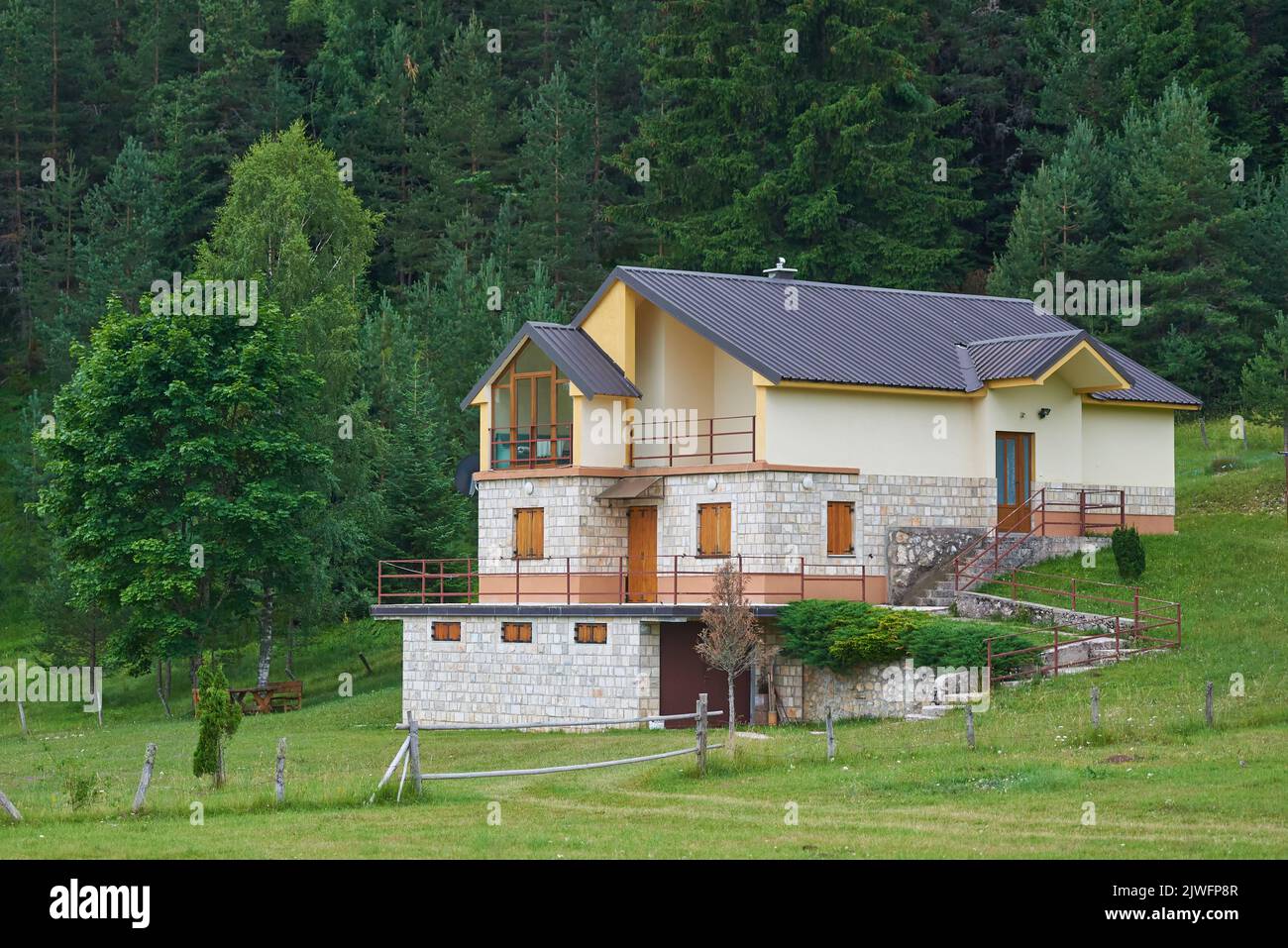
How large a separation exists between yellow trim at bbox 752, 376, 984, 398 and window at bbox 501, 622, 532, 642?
7.32 metres

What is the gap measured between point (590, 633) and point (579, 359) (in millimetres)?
6972

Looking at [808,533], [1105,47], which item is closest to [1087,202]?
[1105,47]

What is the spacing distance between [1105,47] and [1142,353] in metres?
14.7

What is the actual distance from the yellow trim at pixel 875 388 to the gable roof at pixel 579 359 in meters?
3.61

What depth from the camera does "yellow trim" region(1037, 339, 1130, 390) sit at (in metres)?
43.1

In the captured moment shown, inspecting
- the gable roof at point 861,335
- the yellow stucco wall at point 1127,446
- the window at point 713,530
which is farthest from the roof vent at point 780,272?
the window at point 713,530

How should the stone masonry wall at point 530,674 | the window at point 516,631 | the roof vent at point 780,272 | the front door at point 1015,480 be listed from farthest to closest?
the roof vent at point 780,272
the front door at point 1015,480
the window at point 516,631
the stone masonry wall at point 530,674

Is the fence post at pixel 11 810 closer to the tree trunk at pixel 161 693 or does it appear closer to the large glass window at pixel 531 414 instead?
the large glass window at pixel 531 414

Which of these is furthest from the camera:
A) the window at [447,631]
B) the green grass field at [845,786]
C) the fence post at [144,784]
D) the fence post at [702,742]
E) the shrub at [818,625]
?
the window at [447,631]

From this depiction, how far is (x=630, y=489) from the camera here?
141ft

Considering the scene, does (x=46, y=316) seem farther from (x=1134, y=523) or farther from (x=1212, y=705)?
(x=1212, y=705)

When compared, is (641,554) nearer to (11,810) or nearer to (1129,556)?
(1129,556)

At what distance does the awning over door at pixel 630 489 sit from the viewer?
42.7 metres

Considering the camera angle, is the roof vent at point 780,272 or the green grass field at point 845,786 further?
the roof vent at point 780,272
